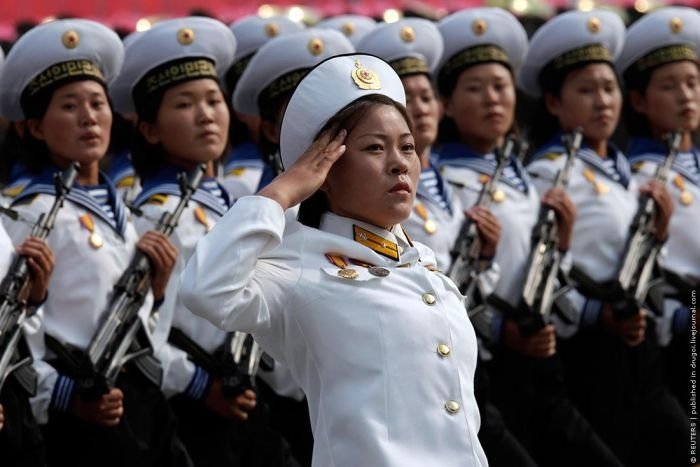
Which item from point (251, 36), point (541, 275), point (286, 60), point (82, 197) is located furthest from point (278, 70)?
point (541, 275)

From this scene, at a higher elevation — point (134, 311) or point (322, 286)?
point (322, 286)

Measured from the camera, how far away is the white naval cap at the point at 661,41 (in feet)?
31.7

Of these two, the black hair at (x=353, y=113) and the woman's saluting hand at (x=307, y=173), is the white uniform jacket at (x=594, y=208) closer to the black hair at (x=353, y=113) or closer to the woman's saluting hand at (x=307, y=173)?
the black hair at (x=353, y=113)

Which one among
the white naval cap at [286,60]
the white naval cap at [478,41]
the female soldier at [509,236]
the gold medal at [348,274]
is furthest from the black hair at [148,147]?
the gold medal at [348,274]

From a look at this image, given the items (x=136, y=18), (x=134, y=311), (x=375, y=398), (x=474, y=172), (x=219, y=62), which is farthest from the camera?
(x=136, y=18)

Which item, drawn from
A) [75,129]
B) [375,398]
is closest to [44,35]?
[75,129]

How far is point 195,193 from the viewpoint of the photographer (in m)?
7.65

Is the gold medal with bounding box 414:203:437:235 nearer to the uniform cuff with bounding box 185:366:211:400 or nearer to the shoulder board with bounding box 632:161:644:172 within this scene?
the uniform cuff with bounding box 185:366:211:400

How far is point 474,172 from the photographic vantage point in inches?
345

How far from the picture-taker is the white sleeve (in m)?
4.89

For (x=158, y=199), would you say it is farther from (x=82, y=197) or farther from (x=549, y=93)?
(x=549, y=93)

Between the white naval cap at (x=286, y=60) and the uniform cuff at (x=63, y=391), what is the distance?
180 centimetres

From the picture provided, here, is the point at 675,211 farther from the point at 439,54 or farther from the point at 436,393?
the point at 436,393

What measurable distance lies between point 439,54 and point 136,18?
119 inches
